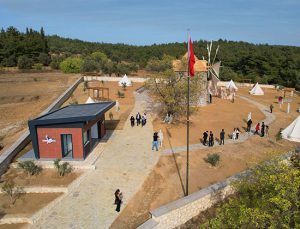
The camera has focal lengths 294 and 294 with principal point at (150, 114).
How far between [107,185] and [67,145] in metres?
4.81

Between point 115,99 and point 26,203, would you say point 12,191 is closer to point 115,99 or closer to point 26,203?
point 26,203

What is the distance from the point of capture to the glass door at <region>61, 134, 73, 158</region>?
18.3m

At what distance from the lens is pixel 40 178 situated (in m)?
16.2

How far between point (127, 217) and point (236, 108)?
26.8 meters

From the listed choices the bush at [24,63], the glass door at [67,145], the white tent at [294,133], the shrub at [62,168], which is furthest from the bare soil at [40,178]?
the bush at [24,63]

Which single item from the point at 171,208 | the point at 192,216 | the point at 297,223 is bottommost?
the point at 192,216

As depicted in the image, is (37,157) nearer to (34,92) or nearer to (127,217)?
(127,217)

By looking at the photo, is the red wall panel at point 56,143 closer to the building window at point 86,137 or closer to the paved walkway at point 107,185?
the building window at point 86,137

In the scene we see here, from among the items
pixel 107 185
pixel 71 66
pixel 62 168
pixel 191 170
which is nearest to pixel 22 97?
pixel 71 66

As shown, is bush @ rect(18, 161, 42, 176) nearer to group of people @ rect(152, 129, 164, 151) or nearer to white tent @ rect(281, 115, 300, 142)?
group of people @ rect(152, 129, 164, 151)

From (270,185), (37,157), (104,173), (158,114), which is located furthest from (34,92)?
(270,185)

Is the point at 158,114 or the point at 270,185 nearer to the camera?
the point at 270,185

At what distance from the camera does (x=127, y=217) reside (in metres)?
12.9

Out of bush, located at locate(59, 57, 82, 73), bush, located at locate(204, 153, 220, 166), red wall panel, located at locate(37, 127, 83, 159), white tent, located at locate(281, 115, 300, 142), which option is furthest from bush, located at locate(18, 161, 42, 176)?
bush, located at locate(59, 57, 82, 73)
